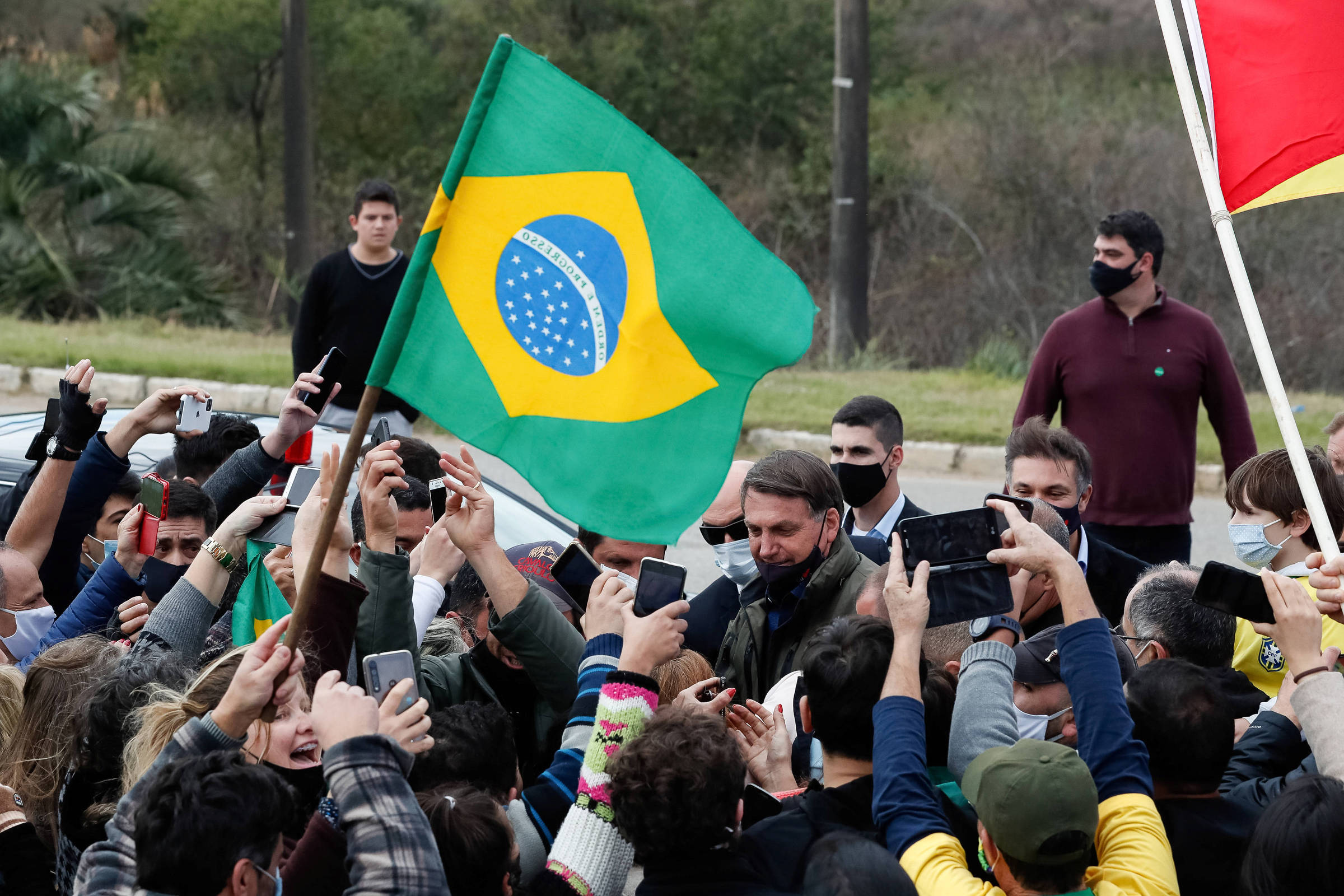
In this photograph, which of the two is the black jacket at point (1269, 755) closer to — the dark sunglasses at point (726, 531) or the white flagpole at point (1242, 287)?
the white flagpole at point (1242, 287)

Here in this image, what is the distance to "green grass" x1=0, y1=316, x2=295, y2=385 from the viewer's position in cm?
1377

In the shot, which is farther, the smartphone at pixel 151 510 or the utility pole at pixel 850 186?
the utility pole at pixel 850 186

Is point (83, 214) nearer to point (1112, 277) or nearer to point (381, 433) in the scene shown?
point (381, 433)

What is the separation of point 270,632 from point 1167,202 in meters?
20.0

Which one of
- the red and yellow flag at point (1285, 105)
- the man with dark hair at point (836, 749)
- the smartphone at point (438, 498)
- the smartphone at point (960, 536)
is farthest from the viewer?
the smartphone at point (438, 498)

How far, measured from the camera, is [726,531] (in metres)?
4.70

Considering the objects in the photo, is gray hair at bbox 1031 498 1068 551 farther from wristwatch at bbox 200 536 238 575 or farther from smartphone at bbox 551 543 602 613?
wristwatch at bbox 200 536 238 575

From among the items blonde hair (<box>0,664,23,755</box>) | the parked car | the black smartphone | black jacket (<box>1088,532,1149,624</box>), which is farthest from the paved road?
the black smartphone

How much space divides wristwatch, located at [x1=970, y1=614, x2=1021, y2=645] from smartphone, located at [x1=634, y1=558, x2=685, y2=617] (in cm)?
68

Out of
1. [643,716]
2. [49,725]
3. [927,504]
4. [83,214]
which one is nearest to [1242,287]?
[643,716]

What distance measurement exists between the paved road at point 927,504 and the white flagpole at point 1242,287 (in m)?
5.20

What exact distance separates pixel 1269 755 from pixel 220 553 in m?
2.58

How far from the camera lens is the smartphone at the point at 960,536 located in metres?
3.17

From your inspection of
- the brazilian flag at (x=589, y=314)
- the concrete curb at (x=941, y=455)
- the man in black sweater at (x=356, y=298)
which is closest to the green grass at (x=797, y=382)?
the concrete curb at (x=941, y=455)
